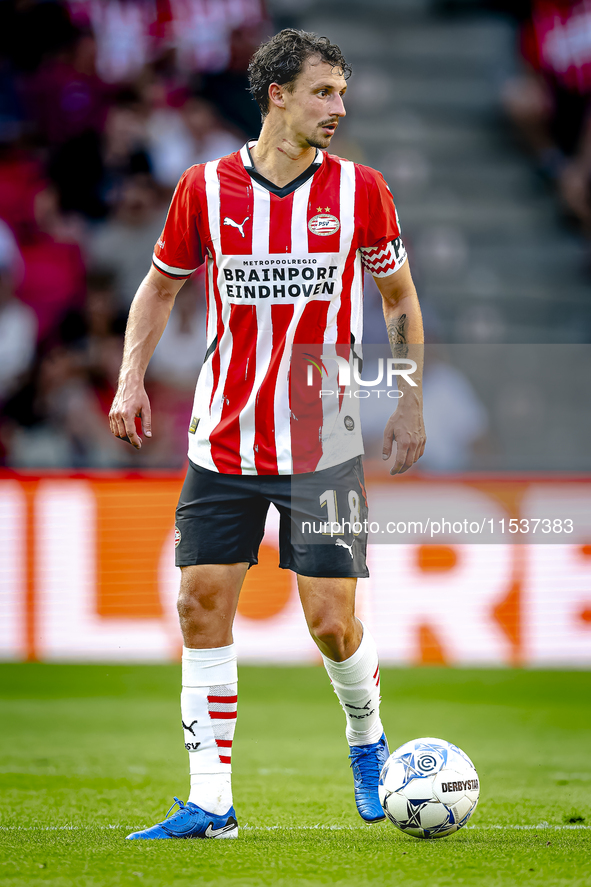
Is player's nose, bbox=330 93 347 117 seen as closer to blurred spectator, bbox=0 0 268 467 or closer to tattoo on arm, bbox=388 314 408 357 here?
tattoo on arm, bbox=388 314 408 357

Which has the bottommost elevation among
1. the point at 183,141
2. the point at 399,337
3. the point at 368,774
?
the point at 368,774

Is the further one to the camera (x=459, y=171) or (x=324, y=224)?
(x=459, y=171)

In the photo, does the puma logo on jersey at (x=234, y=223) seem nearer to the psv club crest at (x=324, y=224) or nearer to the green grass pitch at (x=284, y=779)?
the psv club crest at (x=324, y=224)

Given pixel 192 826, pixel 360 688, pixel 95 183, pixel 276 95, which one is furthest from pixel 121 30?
pixel 192 826

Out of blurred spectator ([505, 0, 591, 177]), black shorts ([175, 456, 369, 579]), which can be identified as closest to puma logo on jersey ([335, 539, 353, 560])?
black shorts ([175, 456, 369, 579])

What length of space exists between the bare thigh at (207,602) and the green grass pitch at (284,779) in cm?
60

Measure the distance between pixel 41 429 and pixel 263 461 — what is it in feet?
17.2

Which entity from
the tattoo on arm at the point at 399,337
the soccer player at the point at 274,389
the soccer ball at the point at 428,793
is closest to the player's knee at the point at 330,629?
the soccer player at the point at 274,389

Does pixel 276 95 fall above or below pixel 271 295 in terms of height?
above

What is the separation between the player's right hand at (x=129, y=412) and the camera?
351 cm

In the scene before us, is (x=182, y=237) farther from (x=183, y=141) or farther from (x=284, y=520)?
(x=183, y=141)

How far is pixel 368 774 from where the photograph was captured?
145 inches

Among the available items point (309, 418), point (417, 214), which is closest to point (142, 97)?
point (417, 214)

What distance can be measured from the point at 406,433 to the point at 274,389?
1.45 ft
